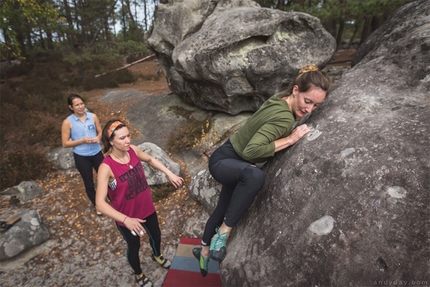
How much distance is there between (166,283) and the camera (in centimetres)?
334

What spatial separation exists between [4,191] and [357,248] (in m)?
7.23

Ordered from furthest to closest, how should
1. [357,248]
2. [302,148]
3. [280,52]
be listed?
[280,52] → [302,148] → [357,248]

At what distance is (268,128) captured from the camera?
2266 mm

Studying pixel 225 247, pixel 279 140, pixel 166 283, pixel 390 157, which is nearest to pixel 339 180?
pixel 390 157

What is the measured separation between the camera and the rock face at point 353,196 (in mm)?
1619

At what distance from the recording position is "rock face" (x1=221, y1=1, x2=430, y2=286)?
1.62m

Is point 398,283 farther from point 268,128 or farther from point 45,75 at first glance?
point 45,75

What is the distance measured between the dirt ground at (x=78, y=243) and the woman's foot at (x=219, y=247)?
64.4 inches

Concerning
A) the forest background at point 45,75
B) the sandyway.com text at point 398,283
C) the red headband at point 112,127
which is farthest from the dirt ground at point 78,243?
the sandyway.com text at point 398,283

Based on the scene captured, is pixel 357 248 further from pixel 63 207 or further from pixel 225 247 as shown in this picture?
pixel 63 207

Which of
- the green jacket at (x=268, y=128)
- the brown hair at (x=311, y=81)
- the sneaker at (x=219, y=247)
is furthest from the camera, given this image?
the sneaker at (x=219, y=247)

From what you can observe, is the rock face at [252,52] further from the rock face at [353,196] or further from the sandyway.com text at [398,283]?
the sandyway.com text at [398,283]

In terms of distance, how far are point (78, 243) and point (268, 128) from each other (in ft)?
13.9

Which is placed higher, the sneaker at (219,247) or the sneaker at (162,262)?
the sneaker at (219,247)
